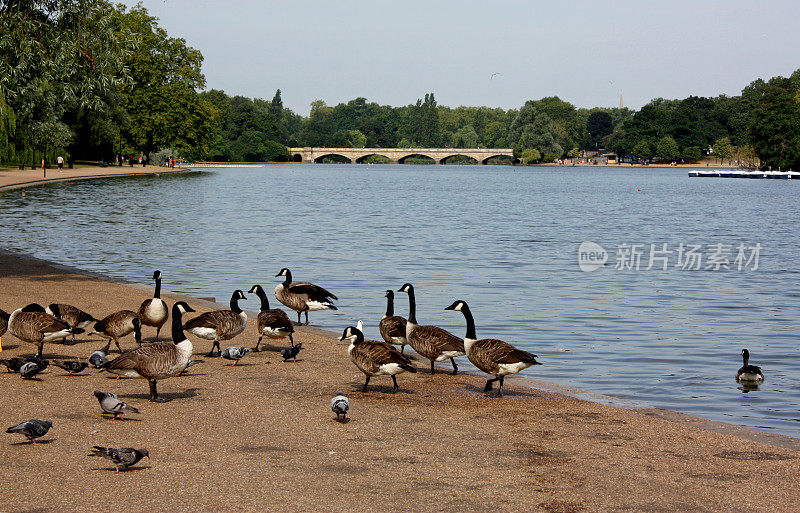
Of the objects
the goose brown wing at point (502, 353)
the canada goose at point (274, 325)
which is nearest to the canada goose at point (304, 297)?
the canada goose at point (274, 325)

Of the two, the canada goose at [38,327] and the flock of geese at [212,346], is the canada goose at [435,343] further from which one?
the canada goose at [38,327]

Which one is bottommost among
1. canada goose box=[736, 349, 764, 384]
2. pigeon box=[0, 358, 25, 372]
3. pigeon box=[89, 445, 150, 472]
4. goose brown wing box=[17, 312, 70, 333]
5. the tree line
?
canada goose box=[736, 349, 764, 384]

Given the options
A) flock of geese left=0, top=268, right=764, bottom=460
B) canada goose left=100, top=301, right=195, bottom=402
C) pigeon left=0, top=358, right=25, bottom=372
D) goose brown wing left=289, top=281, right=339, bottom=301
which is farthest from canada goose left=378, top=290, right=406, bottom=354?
pigeon left=0, top=358, right=25, bottom=372

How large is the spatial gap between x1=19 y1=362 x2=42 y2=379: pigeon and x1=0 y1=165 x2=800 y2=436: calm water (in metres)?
4.85

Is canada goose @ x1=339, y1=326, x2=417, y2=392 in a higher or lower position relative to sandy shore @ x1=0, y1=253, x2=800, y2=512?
higher

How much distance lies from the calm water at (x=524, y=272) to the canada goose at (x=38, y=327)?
355cm

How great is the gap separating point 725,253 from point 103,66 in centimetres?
2975

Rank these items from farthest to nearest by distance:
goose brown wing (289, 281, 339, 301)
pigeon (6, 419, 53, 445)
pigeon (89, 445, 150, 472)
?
1. goose brown wing (289, 281, 339, 301)
2. pigeon (6, 419, 53, 445)
3. pigeon (89, 445, 150, 472)

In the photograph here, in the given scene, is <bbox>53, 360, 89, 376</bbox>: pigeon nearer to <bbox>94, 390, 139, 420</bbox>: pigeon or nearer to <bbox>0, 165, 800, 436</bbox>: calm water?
<bbox>94, 390, 139, 420</bbox>: pigeon

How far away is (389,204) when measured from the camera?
81.1m

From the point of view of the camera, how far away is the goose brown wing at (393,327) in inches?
558

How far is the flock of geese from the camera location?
11078 millimetres

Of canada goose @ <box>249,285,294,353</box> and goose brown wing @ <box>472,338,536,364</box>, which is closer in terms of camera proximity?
goose brown wing @ <box>472,338,536,364</box>

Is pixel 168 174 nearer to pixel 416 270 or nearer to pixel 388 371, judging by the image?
pixel 416 270
